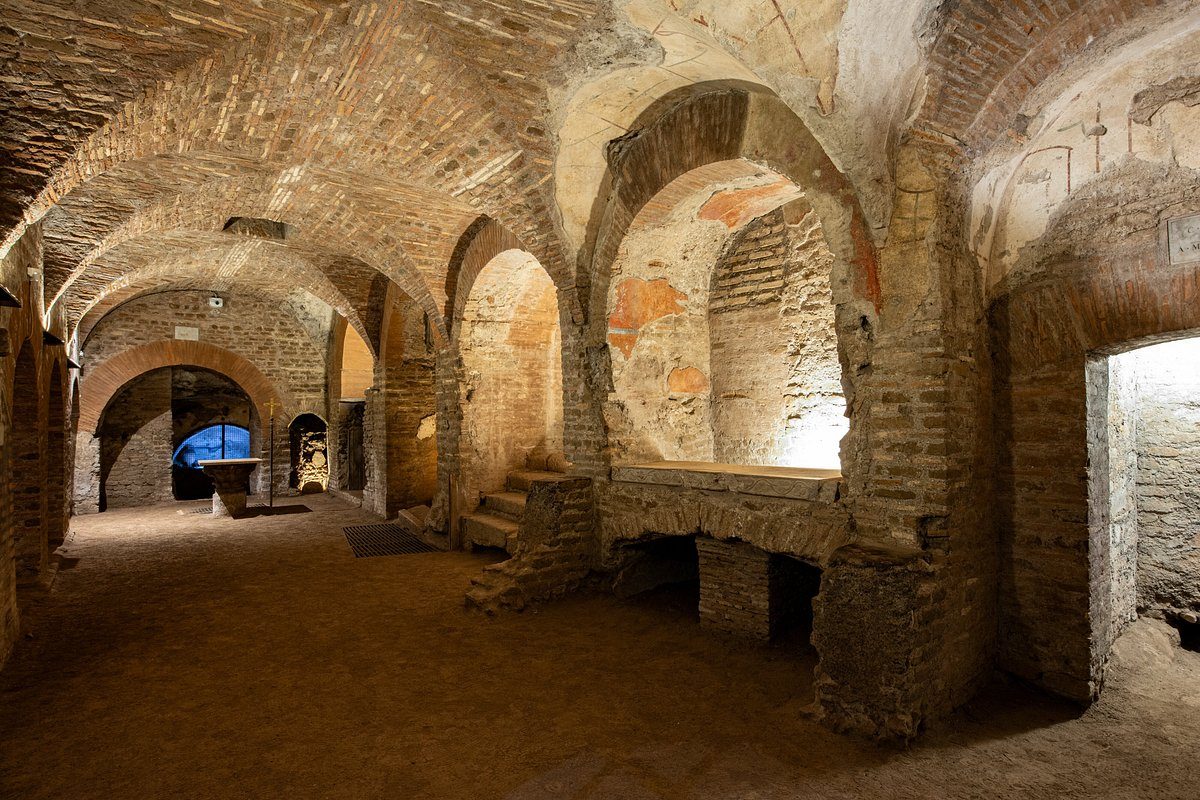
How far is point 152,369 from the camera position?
488 inches

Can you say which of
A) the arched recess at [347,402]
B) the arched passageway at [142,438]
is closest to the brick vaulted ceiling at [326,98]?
the arched recess at [347,402]

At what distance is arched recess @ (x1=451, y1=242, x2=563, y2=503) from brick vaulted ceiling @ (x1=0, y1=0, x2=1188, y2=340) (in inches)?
42.4

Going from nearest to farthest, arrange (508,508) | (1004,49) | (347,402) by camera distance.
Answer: (1004,49) < (508,508) < (347,402)

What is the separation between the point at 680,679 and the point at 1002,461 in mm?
2304

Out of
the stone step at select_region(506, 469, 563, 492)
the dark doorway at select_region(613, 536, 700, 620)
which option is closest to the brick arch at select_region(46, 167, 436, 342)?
the stone step at select_region(506, 469, 563, 492)

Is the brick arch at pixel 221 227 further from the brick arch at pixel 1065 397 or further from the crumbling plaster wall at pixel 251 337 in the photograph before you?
the brick arch at pixel 1065 397

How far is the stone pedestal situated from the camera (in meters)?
10.3

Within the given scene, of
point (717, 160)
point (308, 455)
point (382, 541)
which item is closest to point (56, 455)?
point (382, 541)

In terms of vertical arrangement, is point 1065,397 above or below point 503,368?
below

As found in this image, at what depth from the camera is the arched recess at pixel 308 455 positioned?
46.7ft

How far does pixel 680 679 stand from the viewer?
3963 mm

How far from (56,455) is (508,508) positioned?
557 cm

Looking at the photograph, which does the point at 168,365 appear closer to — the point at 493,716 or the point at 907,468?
the point at 493,716

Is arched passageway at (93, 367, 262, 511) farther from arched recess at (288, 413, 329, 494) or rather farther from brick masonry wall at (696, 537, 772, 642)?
brick masonry wall at (696, 537, 772, 642)
